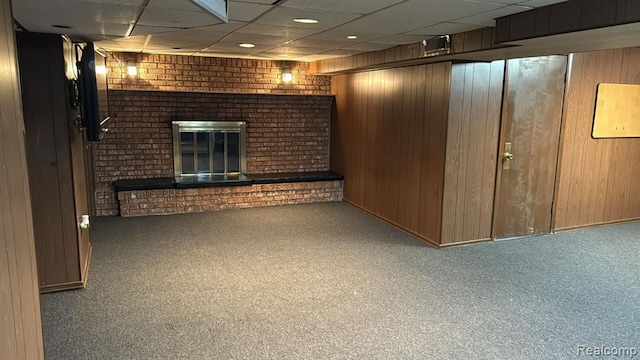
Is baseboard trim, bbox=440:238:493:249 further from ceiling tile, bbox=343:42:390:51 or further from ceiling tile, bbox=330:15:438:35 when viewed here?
ceiling tile, bbox=330:15:438:35

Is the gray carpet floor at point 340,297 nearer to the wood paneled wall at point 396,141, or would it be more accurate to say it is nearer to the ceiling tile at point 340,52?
the wood paneled wall at point 396,141

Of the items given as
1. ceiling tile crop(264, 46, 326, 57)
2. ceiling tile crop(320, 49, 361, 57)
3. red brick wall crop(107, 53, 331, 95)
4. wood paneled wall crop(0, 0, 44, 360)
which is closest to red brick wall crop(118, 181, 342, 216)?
red brick wall crop(107, 53, 331, 95)

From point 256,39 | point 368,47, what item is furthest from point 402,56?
point 256,39

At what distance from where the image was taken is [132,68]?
5.59 meters

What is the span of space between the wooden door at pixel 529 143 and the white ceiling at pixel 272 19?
4.73 feet

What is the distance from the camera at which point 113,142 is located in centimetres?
580

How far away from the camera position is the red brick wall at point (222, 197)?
571cm

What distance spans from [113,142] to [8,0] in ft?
15.4

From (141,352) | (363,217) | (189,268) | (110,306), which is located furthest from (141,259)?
(363,217)

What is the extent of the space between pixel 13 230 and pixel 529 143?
4.79m

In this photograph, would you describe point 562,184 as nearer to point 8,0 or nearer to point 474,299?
point 474,299

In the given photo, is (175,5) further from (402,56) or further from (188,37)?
(402,56)

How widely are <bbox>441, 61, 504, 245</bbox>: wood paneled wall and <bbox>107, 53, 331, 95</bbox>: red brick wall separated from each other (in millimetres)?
2785

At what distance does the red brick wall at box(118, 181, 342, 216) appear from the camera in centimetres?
571
